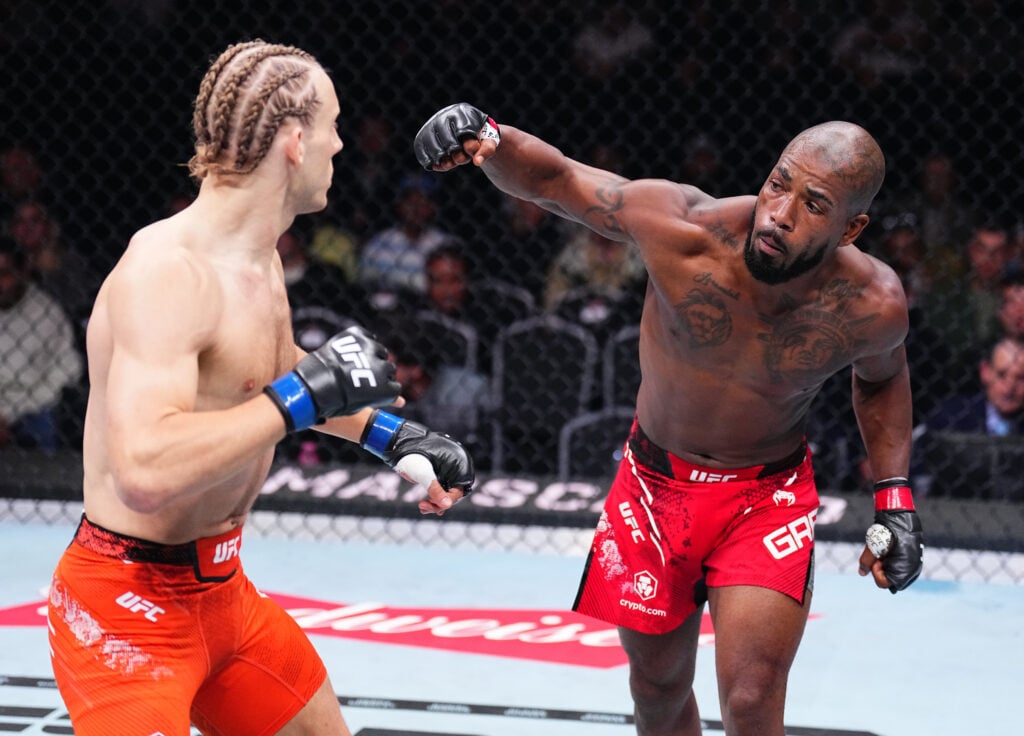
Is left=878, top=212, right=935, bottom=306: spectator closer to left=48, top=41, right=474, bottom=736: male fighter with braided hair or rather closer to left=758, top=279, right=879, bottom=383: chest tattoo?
left=758, top=279, right=879, bottom=383: chest tattoo

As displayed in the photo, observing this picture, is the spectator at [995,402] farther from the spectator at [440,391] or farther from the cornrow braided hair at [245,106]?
the cornrow braided hair at [245,106]

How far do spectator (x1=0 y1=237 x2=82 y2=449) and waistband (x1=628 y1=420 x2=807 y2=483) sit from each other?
117 inches

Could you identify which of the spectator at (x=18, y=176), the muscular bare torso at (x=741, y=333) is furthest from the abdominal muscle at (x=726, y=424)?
the spectator at (x=18, y=176)

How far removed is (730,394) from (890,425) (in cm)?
32

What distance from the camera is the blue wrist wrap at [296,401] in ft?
4.93

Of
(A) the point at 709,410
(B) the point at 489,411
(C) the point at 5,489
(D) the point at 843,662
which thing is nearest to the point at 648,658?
(A) the point at 709,410

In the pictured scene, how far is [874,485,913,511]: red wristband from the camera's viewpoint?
230 cm

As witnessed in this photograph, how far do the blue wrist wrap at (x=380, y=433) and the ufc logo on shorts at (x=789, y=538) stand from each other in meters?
0.70

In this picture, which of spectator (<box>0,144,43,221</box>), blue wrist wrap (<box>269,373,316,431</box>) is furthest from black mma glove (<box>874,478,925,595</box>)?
spectator (<box>0,144,43,221</box>)

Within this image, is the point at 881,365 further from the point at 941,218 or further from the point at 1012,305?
the point at 941,218

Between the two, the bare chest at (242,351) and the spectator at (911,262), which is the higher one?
the spectator at (911,262)

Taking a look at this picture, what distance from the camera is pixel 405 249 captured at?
493 centimetres

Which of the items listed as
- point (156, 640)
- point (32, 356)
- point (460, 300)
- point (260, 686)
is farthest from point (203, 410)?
point (32, 356)

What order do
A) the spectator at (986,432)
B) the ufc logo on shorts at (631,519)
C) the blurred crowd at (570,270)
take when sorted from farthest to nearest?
the blurred crowd at (570,270) < the spectator at (986,432) < the ufc logo on shorts at (631,519)
